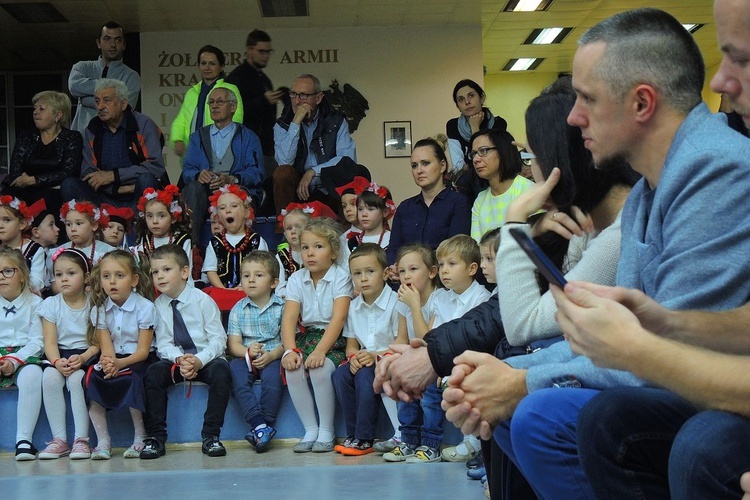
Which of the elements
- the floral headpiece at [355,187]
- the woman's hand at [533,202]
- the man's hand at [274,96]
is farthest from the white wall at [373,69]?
the woman's hand at [533,202]

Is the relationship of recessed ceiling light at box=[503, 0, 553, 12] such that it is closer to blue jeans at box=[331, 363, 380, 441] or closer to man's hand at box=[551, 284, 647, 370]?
blue jeans at box=[331, 363, 380, 441]

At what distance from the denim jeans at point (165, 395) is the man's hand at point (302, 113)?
293 cm

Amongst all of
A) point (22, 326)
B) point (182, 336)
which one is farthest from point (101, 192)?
point (182, 336)

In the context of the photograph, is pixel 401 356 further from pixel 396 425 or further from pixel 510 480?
pixel 396 425

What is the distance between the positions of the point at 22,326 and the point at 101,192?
6.49 ft

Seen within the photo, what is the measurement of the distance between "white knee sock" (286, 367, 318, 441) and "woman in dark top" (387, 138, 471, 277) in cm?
113

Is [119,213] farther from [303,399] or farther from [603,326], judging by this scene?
[603,326]

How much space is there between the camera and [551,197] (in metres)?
2.18

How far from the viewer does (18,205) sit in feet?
22.1

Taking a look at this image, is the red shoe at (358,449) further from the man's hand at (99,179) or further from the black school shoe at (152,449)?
the man's hand at (99,179)

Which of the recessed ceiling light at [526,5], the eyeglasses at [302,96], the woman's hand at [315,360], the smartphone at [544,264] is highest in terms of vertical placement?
the recessed ceiling light at [526,5]

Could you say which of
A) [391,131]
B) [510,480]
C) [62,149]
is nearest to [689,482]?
[510,480]

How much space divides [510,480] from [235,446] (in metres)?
3.25

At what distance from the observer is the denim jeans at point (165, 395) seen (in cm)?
507
